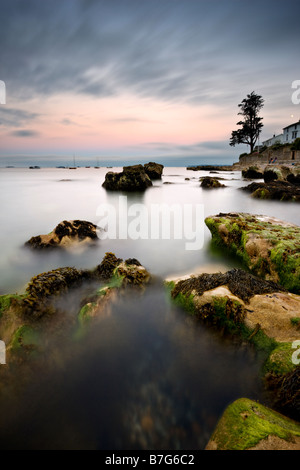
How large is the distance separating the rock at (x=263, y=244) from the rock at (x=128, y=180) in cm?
1831

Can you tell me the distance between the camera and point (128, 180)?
24.8 m

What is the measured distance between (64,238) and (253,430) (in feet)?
21.9

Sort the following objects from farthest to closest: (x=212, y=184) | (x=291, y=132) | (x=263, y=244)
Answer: (x=291, y=132) → (x=212, y=184) → (x=263, y=244)

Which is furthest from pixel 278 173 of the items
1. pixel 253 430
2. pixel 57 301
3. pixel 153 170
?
pixel 253 430

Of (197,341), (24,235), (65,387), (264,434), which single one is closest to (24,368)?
(65,387)

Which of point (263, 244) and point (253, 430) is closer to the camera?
point (253, 430)

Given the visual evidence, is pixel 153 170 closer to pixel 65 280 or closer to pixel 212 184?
pixel 212 184

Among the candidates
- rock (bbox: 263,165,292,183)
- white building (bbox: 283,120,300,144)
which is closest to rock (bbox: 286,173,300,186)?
rock (bbox: 263,165,292,183)

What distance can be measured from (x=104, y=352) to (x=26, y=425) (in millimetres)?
1172

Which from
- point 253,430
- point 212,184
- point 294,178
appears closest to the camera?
point 253,430

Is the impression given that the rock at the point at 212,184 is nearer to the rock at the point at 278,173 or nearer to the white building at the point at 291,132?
the rock at the point at 278,173

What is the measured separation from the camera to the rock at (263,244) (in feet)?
15.6

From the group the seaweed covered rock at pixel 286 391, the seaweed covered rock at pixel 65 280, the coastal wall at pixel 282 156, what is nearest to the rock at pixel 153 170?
the coastal wall at pixel 282 156

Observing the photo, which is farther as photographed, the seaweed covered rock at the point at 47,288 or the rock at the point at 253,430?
the seaweed covered rock at the point at 47,288
